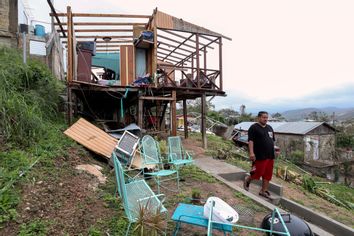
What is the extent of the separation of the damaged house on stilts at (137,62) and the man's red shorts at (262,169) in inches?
164

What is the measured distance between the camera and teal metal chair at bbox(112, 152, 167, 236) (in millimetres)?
2480

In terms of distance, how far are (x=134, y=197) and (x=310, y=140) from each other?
19.6 metres

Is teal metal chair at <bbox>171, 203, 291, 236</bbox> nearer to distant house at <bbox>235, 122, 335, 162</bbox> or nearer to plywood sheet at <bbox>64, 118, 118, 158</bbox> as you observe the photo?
plywood sheet at <bbox>64, 118, 118, 158</bbox>

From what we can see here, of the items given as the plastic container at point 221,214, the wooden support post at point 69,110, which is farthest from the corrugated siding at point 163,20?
the plastic container at point 221,214

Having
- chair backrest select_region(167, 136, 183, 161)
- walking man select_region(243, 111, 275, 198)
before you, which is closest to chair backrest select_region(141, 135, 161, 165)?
chair backrest select_region(167, 136, 183, 161)

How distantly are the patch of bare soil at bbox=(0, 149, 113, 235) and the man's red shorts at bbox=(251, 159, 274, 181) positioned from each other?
9.15 feet

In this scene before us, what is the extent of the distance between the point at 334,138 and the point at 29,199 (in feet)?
77.3

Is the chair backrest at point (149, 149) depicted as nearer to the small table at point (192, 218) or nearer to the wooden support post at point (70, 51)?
the small table at point (192, 218)

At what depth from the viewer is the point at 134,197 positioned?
3.03m

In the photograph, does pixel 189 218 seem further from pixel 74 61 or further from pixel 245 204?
pixel 74 61

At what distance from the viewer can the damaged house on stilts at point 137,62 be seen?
8078mm

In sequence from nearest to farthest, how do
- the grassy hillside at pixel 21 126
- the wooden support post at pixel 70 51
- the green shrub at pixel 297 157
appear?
the grassy hillside at pixel 21 126
the wooden support post at pixel 70 51
the green shrub at pixel 297 157

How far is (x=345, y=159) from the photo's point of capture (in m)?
18.4

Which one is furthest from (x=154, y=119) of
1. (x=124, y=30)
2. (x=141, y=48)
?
(x=124, y=30)
